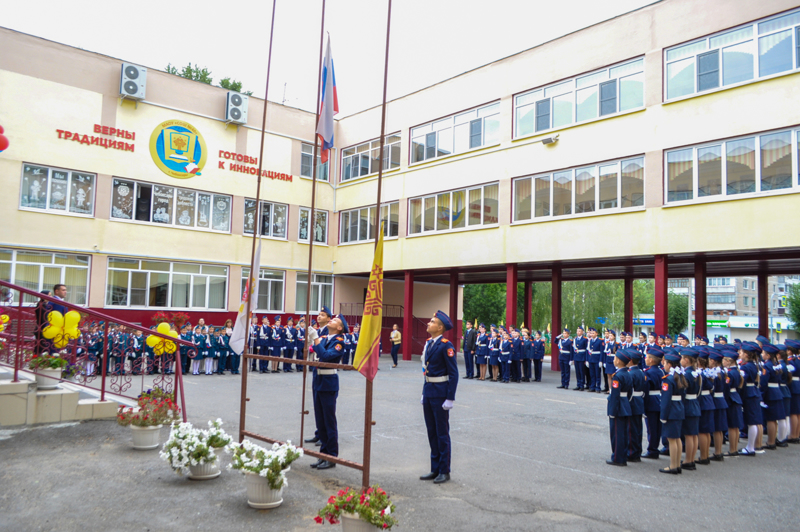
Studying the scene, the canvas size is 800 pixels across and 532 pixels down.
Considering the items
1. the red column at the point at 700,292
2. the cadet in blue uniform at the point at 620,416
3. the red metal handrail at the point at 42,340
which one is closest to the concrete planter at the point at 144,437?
the red metal handrail at the point at 42,340

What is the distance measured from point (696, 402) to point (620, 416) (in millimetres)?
1141

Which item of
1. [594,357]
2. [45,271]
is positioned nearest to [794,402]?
[594,357]

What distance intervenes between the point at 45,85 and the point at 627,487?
24.2 m

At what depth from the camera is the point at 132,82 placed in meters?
23.9

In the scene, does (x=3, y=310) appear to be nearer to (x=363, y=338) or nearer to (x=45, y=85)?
(x=363, y=338)

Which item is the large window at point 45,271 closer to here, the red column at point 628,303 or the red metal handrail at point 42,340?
the red metal handrail at point 42,340

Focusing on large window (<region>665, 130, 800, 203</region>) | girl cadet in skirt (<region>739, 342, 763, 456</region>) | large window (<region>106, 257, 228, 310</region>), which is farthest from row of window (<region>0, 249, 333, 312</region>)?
girl cadet in skirt (<region>739, 342, 763, 456</region>)

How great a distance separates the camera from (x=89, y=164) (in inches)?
917

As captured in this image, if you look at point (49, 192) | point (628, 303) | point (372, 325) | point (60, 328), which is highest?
point (49, 192)

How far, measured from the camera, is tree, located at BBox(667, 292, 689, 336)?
60.6m

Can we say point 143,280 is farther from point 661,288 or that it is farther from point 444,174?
point 661,288

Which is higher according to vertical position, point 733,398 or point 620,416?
point 733,398

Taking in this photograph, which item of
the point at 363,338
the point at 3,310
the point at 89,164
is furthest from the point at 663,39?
the point at 89,164

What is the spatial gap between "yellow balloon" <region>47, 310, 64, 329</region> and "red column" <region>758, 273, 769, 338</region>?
70.1ft
